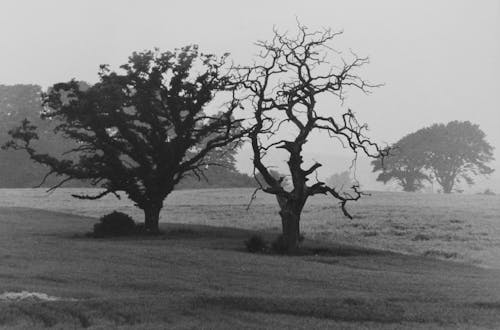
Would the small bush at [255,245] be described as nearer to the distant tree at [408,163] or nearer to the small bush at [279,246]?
the small bush at [279,246]

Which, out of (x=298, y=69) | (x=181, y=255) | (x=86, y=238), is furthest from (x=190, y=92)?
(x=181, y=255)

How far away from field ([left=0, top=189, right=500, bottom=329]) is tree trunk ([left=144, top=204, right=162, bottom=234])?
1.14m

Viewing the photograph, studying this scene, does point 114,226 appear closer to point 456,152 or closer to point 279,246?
point 279,246

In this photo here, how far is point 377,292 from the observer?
2230cm

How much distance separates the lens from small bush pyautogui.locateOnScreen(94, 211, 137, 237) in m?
41.3

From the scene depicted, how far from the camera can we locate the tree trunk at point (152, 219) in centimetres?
4419

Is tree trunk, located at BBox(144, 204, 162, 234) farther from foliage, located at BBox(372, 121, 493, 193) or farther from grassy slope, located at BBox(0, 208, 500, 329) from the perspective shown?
foliage, located at BBox(372, 121, 493, 193)

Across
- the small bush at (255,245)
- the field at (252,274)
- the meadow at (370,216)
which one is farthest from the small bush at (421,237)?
the small bush at (255,245)

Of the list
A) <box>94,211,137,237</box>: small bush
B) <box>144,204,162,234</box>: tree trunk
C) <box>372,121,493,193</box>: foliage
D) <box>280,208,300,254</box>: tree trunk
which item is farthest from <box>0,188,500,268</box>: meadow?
<box>372,121,493,193</box>: foliage

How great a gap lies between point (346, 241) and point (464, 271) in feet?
36.6

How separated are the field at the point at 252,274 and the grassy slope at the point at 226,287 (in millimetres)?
40

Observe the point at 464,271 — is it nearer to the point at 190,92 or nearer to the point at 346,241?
the point at 346,241

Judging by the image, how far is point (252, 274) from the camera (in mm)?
25344

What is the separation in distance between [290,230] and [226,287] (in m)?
14.4
